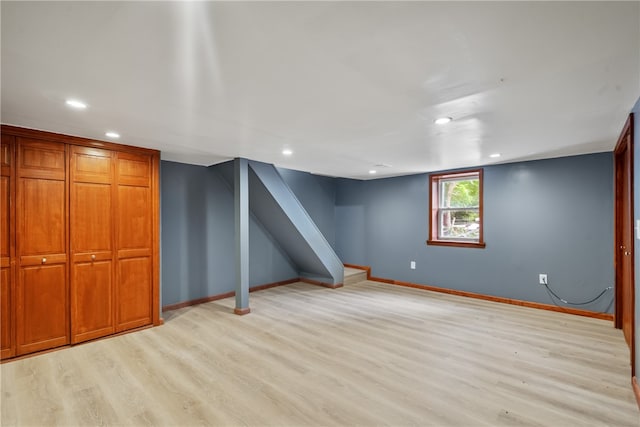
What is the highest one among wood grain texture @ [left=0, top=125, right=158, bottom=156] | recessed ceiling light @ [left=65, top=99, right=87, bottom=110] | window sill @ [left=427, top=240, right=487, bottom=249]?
recessed ceiling light @ [left=65, top=99, right=87, bottom=110]

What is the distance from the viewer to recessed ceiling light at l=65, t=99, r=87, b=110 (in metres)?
2.14

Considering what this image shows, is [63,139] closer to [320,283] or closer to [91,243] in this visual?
[91,243]

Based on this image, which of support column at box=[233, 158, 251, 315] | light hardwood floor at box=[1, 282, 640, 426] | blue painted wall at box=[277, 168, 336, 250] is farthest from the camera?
blue painted wall at box=[277, 168, 336, 250]

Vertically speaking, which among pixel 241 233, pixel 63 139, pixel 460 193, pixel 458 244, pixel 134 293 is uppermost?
pixel 63 139

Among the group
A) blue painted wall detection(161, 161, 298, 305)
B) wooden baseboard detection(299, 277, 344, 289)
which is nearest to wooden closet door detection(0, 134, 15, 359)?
blue painted wall detection(161, 161, 298, 305)

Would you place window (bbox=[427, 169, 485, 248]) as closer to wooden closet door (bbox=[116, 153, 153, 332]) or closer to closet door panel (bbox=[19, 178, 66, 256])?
wooden closet door (bbox=[116, 153, 153, 332])

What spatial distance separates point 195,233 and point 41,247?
1890mm

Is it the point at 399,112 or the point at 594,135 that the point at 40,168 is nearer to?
the point at 399,112

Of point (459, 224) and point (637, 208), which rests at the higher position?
point (637, 208)

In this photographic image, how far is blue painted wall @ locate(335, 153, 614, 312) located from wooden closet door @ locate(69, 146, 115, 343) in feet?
14.6

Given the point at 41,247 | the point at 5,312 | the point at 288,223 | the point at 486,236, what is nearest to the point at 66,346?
the point at 5,312

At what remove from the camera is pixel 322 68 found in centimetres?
169

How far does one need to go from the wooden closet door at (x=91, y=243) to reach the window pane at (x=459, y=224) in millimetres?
4869

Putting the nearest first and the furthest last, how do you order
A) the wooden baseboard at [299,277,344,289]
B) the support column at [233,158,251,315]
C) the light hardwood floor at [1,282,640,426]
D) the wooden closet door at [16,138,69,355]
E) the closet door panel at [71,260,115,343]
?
the light hardwood floor at [1,282,640,426] → the wooden closet door at [16,138,69,355] → the closet door panel at [71,260,115,343] → the support column at [233,158,251,315] → the wooden baseboard at [299,277,344,289]
